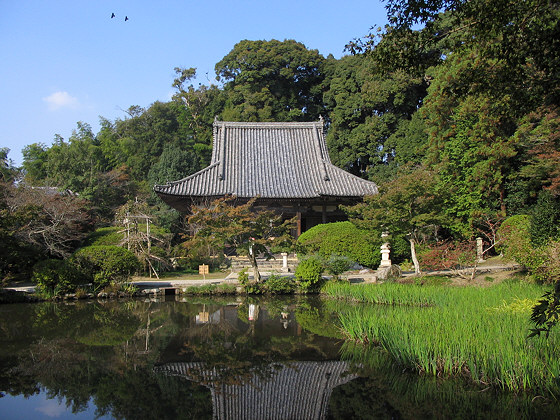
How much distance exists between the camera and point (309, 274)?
11352 millimetres

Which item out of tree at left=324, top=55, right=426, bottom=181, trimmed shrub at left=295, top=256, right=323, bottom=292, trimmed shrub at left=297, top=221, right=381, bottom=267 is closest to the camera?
trimmed shrub at left=295, top=256, right=323, bottom=292

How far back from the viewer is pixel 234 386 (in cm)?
481

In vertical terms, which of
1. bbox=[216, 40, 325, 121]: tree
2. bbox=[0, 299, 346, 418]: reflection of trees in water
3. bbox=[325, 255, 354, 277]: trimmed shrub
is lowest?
bbox=[0, 299, 346, 418]: reflection of trees in water

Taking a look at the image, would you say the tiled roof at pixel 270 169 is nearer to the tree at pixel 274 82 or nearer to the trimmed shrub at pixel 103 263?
the trimmed shrub at pixel 103 263

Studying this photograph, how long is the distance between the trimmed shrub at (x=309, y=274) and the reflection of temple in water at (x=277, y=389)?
577cm

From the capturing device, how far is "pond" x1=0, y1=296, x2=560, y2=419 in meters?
4.21

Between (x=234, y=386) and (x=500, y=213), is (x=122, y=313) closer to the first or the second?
(x=234, y=386)

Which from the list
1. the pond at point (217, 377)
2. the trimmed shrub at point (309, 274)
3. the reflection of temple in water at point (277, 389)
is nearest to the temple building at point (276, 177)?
the trimmed shrub at point (309, 274)

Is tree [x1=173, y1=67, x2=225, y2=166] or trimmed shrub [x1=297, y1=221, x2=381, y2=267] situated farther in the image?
tree [x1=173, y1=67, x2=225, y2=166]

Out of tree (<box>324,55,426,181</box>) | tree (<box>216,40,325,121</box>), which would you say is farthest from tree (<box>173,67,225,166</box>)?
tree (<box>324,55,426,181</box>)

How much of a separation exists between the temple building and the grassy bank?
10907mm

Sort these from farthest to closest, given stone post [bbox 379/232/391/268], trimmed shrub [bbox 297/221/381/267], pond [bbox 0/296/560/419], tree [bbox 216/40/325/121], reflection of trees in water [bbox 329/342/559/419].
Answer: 1. tree [bbox 216/40/325/121]
2. trimmed shrub [bbox 297/221/381/267]
3. stone post [bbox 379/232/391/268]
4. pond [bbox 0/296/560/419]
5. reflection of trees in water [bbox 329/342/559/419]

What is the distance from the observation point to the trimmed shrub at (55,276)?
1068 cm

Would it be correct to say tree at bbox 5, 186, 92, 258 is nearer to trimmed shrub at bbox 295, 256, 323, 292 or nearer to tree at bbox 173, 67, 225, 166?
trimmed shrub at bbox 295, 256, 323, 292
